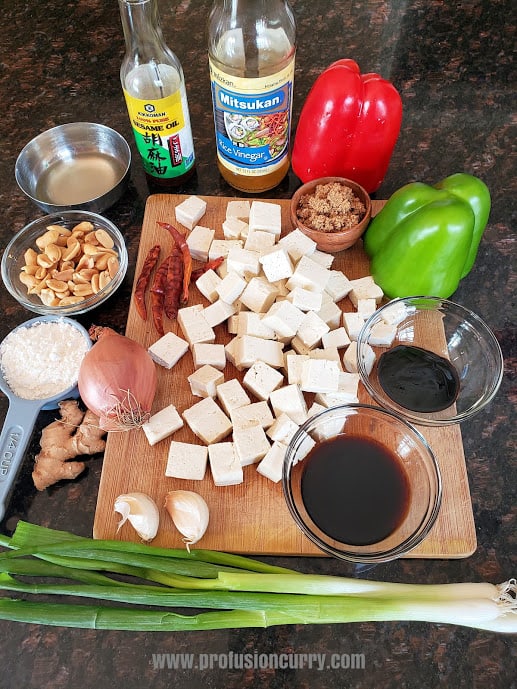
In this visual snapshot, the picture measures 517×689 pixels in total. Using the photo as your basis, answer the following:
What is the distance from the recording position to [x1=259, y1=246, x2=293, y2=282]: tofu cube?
1.37 metres

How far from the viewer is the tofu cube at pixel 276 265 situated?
1369 mm

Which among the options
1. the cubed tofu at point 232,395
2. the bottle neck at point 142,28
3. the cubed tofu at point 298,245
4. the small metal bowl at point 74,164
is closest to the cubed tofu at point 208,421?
the cubed tofu at point 232,395

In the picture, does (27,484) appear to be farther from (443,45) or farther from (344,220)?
(443,45)

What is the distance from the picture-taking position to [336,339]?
4.45ft

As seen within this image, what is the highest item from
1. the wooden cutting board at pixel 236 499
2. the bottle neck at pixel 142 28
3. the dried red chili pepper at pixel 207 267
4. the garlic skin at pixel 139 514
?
the bottle neck at pixel 142 28

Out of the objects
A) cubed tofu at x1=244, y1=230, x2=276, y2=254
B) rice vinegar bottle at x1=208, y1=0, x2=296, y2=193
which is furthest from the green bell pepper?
rice vinegar bottle at x1=208, y1=0, x2=296, y2=193

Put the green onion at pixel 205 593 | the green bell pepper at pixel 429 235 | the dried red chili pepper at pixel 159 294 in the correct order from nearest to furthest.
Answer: the green onion at pixel 205 593 < the green bell pepper at pixel 429 235 < the dried red chili pepper at pixel 159 294

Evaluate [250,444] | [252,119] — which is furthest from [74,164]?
[250,444]

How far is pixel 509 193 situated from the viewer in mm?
1663

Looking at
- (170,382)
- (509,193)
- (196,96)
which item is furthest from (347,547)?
(196,96)

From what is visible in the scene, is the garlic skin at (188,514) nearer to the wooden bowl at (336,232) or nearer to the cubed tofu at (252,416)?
the cubed tofu at (252,416)

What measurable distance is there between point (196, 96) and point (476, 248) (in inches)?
41.5

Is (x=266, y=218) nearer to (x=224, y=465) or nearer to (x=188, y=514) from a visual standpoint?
(x=224, y=465)

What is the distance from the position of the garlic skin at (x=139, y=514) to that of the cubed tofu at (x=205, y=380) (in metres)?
0.28
